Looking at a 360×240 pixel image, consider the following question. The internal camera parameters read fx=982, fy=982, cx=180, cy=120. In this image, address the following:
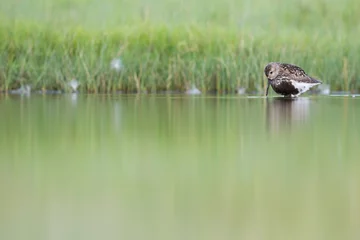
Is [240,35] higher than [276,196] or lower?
higher

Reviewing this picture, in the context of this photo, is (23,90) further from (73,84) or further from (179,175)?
(179,175)

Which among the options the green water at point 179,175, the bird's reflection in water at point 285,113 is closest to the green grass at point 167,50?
the bird's reflection in water at point 285,113

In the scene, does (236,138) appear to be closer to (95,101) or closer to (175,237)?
(175,237)

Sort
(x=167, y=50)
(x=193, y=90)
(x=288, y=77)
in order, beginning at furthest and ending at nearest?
(x=167, y=50)
(x=193, y=90)
(x=288, y=77)

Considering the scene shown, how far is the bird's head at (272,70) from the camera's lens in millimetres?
12766

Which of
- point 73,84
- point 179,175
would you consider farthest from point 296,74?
point 179,175

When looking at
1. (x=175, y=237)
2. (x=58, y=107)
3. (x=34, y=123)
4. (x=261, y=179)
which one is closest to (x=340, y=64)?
(x=58, y=107)

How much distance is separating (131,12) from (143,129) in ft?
32.9

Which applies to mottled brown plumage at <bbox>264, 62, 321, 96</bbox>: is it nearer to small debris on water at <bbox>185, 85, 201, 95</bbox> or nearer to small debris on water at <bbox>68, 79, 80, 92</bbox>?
small debris on water at <bbox>185, 85, 201, 95</bbox>

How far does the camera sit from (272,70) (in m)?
12.8

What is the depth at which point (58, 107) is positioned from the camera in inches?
411

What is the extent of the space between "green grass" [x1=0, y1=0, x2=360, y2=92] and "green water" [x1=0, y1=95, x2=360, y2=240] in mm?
3858

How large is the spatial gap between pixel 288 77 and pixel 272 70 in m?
0.23

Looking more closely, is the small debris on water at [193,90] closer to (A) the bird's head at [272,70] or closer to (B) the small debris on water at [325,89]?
(A) the bird's head at [272,70]
